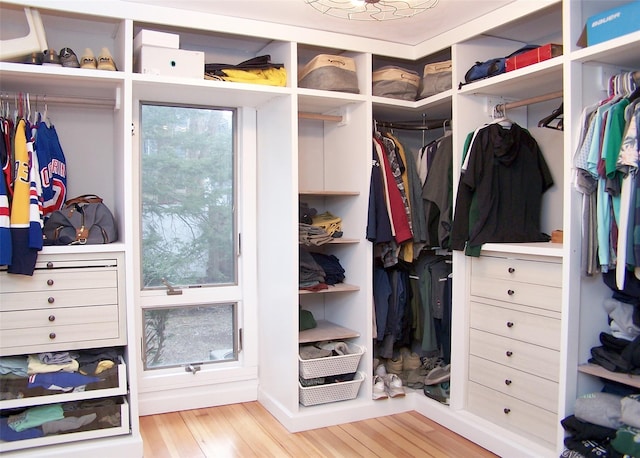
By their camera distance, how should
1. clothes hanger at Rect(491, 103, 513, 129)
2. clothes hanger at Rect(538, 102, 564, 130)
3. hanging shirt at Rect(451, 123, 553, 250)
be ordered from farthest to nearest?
1. clothes hanger at Rect(491, 103, 513, 129)
2. hanging shirt at Rect(451, 123, 553, 250)
3. clothes hanger at Rect(538, 102, 564, 130)

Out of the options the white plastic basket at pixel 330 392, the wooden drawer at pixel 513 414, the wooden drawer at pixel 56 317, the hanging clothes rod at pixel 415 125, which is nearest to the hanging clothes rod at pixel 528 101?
the hanging clothes rod at pixel 415 125

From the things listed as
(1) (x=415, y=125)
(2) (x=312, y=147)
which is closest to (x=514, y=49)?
(1) (x=415, y=125)

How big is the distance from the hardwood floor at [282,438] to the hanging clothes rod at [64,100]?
1.85 metres

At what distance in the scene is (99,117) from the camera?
130 inches

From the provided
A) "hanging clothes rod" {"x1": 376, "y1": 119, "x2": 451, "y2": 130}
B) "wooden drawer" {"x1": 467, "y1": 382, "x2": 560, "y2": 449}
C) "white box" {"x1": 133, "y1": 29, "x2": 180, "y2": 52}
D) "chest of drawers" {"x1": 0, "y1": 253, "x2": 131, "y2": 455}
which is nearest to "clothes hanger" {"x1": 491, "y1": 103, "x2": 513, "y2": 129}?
"hanging clothes rod" {"x1": 376, "y1": 119, "x2": 451, "y2": 130}

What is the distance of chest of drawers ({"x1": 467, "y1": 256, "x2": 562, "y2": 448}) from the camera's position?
8.82 feet

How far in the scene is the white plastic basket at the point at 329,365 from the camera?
3275mm

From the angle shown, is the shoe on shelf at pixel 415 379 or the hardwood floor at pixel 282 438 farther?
the shoe on shelf at pixel 415 379

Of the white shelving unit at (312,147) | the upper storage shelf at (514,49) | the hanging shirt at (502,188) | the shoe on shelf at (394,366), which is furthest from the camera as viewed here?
the shoe on shelf at (394,366)

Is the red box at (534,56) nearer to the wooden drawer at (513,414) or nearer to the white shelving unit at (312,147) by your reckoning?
the white shelving unit at (312,147)

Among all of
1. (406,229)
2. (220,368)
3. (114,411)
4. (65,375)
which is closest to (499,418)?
(406,229)

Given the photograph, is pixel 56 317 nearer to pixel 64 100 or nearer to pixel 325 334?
pixel 64 100

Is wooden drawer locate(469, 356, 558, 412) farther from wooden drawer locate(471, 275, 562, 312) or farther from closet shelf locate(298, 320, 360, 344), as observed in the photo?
closet shelf locate(298, 320, 360, 344)

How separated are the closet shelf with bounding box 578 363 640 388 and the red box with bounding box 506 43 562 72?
1.48 metres
